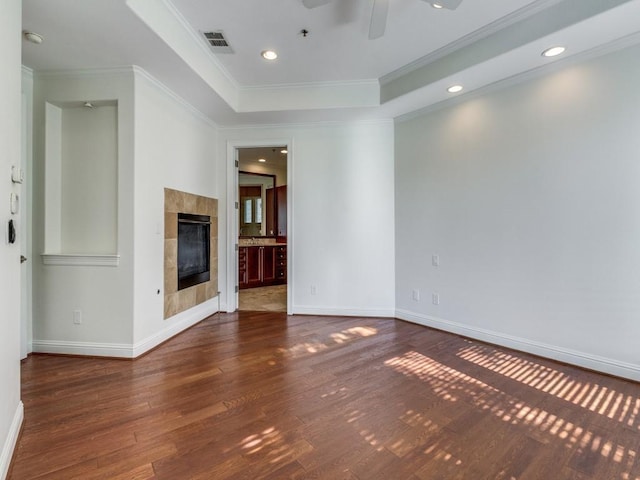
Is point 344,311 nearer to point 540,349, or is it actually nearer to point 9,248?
point 540,349

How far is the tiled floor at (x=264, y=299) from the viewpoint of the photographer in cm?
479

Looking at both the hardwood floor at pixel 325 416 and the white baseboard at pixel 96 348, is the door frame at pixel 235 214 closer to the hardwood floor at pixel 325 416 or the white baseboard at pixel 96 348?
the hardwood floor at pixel 325 416

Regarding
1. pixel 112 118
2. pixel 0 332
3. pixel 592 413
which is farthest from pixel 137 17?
pixel 592 413

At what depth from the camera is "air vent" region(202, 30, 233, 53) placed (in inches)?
110

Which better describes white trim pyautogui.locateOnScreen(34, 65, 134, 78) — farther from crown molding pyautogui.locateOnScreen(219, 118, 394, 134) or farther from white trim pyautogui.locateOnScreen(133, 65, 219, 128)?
crown molding pyautogui.locateOnScreen(219, 118, 394, 134)

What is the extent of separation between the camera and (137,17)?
84.7 inches

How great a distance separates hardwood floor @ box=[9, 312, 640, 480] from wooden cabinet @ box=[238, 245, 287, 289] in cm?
313

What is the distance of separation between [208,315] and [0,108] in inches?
128

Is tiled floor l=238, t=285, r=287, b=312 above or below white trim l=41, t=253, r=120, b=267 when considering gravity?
below

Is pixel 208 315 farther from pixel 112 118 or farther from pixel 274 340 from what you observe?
pixel 112 118

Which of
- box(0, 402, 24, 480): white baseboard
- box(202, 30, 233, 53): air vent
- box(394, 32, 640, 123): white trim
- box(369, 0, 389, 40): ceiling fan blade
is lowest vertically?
box(0, 402, 24, 480): white baseboard

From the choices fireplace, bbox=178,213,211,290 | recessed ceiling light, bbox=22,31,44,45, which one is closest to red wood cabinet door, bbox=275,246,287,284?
fireplace, bbox=178,213,211,290

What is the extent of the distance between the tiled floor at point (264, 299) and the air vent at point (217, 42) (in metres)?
3.33

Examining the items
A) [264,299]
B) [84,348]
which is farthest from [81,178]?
[264,299]
